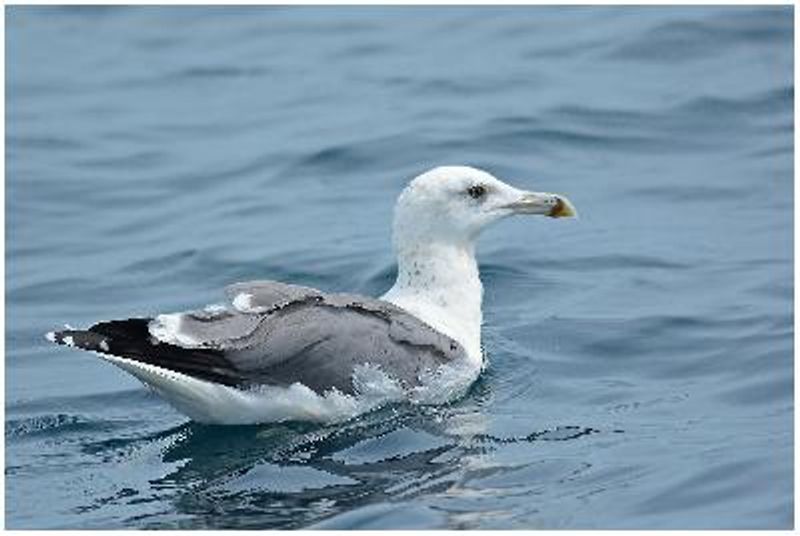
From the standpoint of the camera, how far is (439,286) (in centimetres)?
1110

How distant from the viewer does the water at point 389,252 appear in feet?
30.8

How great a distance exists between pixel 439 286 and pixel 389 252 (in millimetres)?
2724

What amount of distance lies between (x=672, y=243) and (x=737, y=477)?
4667 mm

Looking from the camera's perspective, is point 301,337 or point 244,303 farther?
point 244,303

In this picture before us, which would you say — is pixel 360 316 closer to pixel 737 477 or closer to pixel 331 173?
pixel 737 477

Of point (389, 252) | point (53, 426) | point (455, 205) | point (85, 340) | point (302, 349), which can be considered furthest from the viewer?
point (389, 252)

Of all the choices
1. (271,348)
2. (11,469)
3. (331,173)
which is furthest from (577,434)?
(331,173)

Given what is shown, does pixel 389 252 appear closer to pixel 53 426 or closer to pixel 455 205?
pixel 455 205

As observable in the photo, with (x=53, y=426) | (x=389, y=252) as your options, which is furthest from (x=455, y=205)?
(x=389, y=252)

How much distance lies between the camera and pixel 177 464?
32.6ft

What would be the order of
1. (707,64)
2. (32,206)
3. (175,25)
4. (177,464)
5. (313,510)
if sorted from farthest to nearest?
(175,25)
(707,64)
(32,206)
(177,464)
(313,510)

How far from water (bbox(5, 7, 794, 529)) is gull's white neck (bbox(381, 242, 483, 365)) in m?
0.35

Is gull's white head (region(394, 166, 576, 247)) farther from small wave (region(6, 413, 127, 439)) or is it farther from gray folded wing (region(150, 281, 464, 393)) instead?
small wave (region(6, 413, 127, 439))

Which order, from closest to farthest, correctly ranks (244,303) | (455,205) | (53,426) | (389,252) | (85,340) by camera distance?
(85,340) → (244,303) → (53,426) → (455,205) → (389,252)
